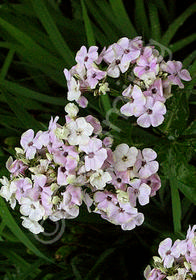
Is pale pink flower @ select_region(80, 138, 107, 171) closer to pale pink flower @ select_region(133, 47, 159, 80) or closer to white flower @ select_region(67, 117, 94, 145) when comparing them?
white flower @ select_region(67, 117, 94, 145)

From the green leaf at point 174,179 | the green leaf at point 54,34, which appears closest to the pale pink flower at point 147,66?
the green leaf at point 174,179

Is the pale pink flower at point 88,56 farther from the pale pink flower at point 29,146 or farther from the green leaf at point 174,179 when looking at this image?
the green leaf at point 174,179

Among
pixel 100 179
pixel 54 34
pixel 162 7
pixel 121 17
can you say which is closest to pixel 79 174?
pixel 100 179

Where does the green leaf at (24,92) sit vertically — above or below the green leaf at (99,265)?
above

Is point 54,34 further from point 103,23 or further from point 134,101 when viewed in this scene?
point 134,101

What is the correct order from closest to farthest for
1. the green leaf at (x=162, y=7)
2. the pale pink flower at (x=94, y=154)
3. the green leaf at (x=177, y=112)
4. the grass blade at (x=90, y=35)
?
the pale pink flower at (x=94, y=154) → the green leaf at (x=177, y=112) → the grass blade at (x=90, y=35) → the green leaf at (x=162, y=7)

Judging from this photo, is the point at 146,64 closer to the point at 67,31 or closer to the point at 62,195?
the point at 62,195

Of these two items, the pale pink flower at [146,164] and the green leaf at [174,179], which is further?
the green leaf at [174,179]
